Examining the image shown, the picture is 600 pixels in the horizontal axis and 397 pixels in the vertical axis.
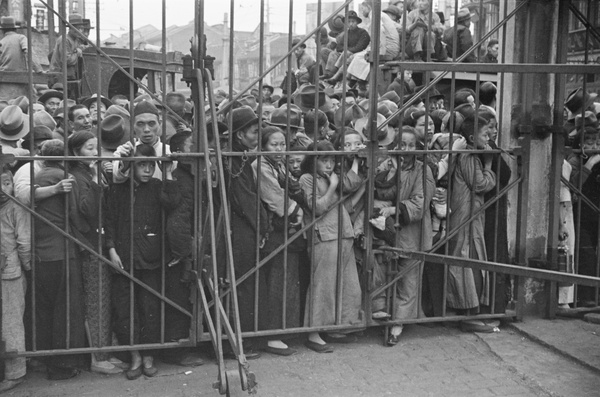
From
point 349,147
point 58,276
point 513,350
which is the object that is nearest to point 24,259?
point 58,276

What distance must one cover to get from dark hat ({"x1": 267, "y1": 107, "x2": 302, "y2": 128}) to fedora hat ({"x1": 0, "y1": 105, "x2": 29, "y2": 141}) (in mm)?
1918

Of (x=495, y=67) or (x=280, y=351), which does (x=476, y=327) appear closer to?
(x=280, y=351)

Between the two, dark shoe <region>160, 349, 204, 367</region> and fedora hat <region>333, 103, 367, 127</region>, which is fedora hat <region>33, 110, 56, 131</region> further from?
fedora hat <region>333, 103, 367, 127</region>

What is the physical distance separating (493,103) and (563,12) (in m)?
2.05

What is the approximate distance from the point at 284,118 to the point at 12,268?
2507 mm

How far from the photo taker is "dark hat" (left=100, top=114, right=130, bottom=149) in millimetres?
5629

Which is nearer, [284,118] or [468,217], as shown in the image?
[468,217]

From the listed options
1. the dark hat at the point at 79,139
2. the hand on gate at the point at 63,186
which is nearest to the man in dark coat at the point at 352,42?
the dark hat at the point at 79,139

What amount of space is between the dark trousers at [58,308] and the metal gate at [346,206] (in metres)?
0.04

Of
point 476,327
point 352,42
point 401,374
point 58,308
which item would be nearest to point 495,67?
point 476,327

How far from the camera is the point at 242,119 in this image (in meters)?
5.56

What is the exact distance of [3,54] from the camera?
10.3 meters

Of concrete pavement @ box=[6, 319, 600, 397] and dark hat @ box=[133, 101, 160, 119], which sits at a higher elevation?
dark hat @ box=[133, 101, 160, 119]

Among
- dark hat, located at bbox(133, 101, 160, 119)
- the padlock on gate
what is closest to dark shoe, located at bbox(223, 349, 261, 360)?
dark hat, located at bbox(133, 101, 160, 119)
